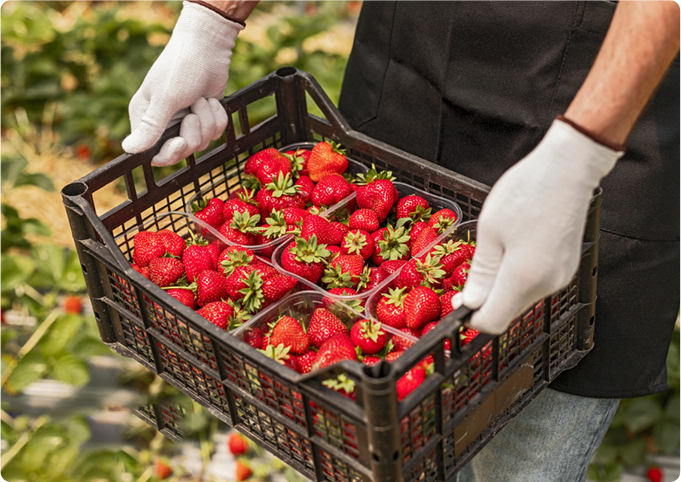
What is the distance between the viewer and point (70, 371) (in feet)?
7.10

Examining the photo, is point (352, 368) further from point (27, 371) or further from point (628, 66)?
point (27, 371)

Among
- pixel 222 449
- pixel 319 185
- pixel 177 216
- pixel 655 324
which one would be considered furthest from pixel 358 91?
pixel 222 449

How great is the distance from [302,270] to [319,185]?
241mm

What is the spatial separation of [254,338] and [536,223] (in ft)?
Result: 1.78

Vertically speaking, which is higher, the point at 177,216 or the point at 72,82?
the point at 177,216

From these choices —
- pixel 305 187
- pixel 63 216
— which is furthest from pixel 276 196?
pixel 63 216

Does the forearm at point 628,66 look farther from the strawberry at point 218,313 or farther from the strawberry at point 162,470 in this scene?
the strawberry at point 162,470

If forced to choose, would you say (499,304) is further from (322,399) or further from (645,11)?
(645,11)

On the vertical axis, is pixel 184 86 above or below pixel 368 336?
above

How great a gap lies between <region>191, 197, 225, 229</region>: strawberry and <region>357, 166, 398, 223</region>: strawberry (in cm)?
28

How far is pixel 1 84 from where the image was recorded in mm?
3697

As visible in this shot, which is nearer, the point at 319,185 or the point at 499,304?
the point at 499,304

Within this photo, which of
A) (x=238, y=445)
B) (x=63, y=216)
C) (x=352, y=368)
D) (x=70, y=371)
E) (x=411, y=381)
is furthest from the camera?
(x=63, y=216)

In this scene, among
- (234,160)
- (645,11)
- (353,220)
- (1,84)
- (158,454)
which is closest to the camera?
(645,11)
